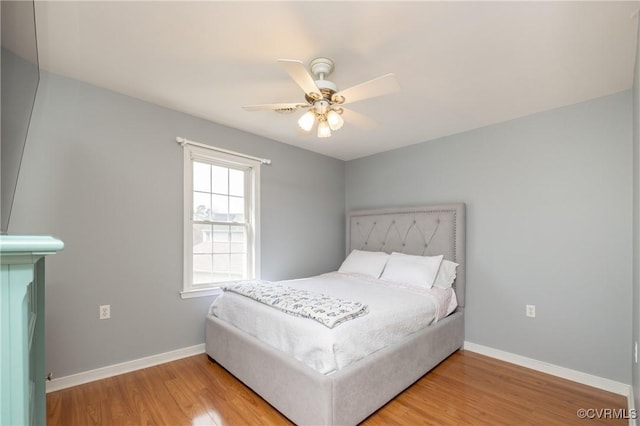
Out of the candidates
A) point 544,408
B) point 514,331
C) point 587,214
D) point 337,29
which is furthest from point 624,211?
point 337,29

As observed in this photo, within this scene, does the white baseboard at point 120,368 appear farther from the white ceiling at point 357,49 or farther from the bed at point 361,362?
the white ceiling at point 357,49

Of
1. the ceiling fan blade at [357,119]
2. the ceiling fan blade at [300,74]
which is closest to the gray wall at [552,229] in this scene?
the ceiling fan blade at [357,119]

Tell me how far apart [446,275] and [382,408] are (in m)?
1.58

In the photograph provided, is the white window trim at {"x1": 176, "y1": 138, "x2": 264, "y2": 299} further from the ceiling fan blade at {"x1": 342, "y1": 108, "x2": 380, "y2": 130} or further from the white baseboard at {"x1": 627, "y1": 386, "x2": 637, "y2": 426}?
the white baseboard at {"x1": 627, "y1": 386, "x2": 637, "y2": 426}

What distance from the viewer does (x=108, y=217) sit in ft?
8.14

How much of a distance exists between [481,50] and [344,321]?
1.94 m

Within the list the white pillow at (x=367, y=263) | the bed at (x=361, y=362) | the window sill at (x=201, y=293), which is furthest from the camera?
the white pillow at (x=367, y=263)

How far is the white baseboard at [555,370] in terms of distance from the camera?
7.66ft

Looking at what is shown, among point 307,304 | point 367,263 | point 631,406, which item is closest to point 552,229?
point 631,406

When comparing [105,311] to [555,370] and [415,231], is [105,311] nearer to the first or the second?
[415,231]

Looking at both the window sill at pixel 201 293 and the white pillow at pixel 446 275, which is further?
the white pillow at pixel 446 275

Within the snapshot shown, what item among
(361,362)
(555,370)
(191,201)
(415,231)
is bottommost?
(555,370)

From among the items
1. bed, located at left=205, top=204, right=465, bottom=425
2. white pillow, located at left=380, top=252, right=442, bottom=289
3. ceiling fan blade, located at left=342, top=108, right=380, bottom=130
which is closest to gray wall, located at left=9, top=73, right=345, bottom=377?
bed, located at left=205, top=204, right=465, bottom=425

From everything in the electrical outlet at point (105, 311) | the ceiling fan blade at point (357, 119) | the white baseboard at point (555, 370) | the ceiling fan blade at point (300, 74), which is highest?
the ceiling fan blade at point (300, 74)
